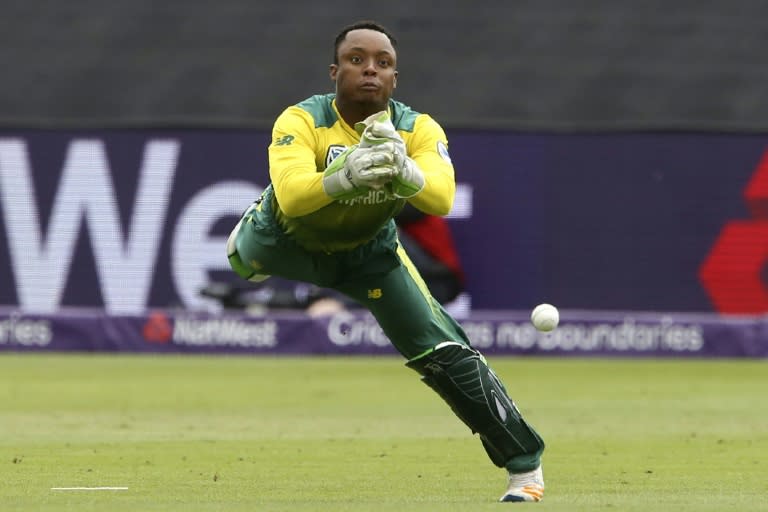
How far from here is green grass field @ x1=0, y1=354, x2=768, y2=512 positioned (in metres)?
8.34

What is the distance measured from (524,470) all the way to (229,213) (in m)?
16.2

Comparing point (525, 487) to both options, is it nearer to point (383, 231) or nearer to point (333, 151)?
point (383, 231)

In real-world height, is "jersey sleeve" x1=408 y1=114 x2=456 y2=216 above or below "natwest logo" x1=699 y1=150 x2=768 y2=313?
above

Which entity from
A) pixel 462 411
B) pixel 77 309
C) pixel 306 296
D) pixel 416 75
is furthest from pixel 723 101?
pixel 462 411

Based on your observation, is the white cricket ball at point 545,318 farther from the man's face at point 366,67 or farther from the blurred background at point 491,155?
the blurred background at point 491,155

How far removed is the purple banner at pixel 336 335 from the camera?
2156cm

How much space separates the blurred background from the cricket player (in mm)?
14913

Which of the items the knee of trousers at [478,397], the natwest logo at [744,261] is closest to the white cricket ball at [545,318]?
the knee of trousers at [478,397]

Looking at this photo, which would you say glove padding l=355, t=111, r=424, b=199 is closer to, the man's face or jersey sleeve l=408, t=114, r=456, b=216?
jersey sleeve l=408, t=114, r=456, b=216

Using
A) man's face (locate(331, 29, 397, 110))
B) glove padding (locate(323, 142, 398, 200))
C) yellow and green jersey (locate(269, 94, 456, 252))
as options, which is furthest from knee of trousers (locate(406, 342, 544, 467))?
man's face (locate(331, 29, 397, 110))

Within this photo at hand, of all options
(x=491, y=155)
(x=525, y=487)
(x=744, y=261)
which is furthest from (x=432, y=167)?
(x=744, y=261)

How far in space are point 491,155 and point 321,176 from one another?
53.5ft

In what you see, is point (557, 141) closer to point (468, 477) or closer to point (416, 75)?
point (416, 75)

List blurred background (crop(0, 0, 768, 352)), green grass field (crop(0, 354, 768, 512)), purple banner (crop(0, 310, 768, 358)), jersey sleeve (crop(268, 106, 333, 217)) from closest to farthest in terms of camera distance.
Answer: jersey sleeve (crop(268, 106, 333, 217))
green grass field (crop(0, 354, 768, 512))
purple banner (crop(0, 310, 768, 358))
blurred background (crop(0, 0, 768, 352))
